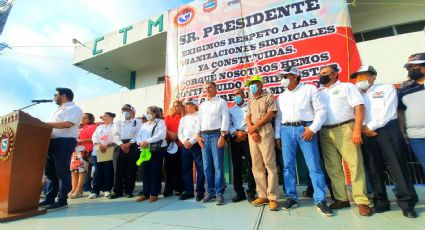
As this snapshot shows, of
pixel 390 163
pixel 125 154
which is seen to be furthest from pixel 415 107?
pixel 125 154

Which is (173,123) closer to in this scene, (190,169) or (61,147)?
(190,169)

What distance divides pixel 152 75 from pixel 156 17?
2.75 m

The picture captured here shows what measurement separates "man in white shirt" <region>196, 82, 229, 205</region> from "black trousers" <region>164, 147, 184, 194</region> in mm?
797

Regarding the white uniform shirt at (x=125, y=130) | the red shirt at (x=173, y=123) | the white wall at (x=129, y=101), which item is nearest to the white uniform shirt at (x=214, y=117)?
the red shirt at (x=173, y=123)

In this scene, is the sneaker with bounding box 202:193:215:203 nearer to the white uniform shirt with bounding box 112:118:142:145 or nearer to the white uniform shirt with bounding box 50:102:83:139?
the white uniform shirt with bounding box 112:118:142:145

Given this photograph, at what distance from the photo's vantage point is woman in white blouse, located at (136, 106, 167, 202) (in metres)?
3.49

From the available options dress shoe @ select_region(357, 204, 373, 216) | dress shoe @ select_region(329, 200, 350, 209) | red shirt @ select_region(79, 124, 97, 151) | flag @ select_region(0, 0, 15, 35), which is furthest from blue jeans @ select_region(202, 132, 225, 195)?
flag @ select_region(0, 0, 15, 35)

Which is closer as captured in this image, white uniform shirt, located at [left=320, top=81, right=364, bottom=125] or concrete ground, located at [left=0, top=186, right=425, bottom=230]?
concrete ground, located at [left=0, top=186, right=425, bottom=230]

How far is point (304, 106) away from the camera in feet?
8.62

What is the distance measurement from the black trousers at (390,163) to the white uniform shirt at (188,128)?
212cm

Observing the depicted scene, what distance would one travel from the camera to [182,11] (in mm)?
5457

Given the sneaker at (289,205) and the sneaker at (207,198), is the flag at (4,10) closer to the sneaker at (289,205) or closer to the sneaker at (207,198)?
the sneaker at (207,198)

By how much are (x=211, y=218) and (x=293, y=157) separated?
111 cm

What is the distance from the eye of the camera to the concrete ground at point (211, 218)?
6.72 ft
